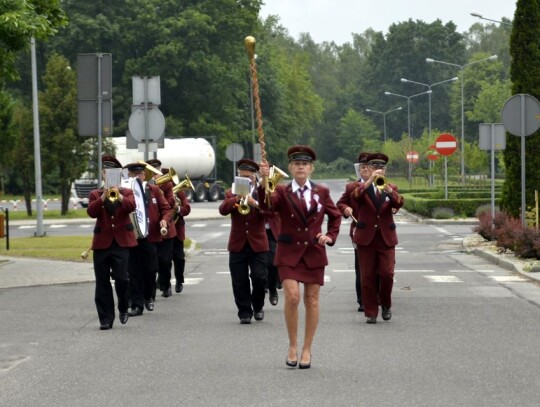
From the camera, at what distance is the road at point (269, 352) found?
30.8ft

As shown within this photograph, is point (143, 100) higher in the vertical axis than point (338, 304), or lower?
higher

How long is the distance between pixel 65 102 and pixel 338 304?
1348 inches

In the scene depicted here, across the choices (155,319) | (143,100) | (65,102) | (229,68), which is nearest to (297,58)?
(229,68)

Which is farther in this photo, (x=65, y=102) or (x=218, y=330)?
(x=65, y=102)

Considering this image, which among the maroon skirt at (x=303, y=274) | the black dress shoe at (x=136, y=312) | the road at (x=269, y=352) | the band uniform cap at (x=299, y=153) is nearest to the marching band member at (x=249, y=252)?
the road at (x=269, y=352)

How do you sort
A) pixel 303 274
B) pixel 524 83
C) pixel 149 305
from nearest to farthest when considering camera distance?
pixel 303 274, pixel 149 305, pixel 524 83

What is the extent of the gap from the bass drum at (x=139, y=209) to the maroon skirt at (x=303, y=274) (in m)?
4.12

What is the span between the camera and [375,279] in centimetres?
1429

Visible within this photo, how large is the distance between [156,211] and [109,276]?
207 centimetres

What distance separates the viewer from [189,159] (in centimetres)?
Result: 6588

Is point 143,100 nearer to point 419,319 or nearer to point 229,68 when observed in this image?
point 419,319

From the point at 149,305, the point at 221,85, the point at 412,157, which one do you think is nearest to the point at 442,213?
the point at 149,305

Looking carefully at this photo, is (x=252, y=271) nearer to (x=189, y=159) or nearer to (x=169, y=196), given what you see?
(x=169, y=196)

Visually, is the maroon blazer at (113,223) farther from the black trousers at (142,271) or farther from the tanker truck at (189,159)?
the tanker truck at (189,159)
